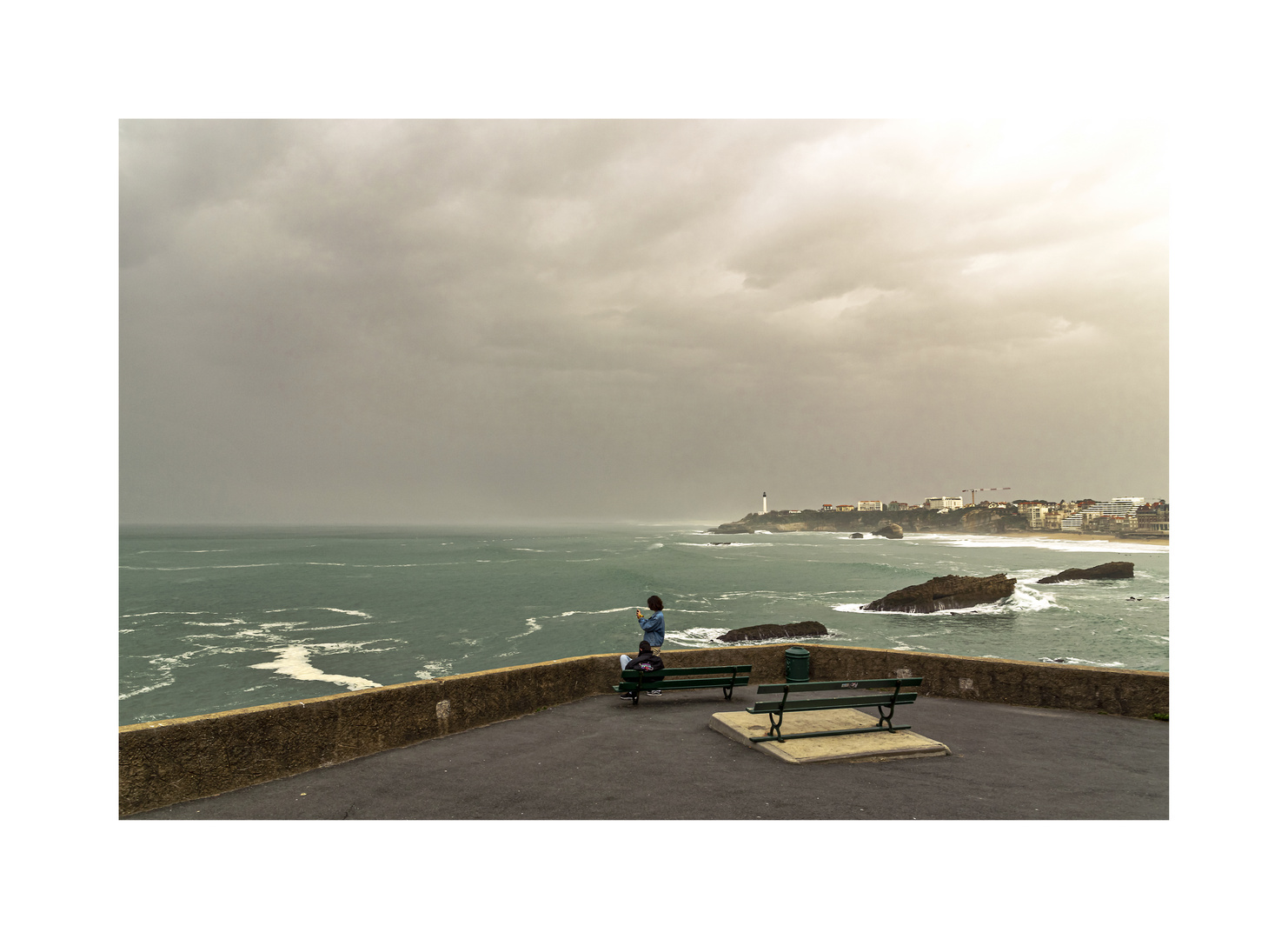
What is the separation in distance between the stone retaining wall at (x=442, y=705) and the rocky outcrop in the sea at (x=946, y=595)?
64.2 m

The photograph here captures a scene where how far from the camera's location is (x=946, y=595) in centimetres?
7594

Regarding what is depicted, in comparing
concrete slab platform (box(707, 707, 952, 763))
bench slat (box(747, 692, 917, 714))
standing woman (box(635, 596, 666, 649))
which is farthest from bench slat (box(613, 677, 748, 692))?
bench slat (box(747, 692, 917, 714))

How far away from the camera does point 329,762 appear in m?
6.17

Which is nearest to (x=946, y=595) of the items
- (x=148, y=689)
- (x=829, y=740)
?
(x=148, y=689)

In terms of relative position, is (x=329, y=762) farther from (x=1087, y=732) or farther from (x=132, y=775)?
(x=1087, y=732)

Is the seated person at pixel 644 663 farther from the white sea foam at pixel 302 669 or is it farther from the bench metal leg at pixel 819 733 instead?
the white sea foam at pixel 302 669

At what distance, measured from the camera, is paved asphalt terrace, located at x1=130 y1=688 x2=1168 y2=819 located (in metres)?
5.16

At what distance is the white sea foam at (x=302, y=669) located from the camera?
39.7 meters

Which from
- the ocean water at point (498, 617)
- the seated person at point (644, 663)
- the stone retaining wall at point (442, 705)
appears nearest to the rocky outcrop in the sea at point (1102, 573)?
the ocean water at point (498, 617)

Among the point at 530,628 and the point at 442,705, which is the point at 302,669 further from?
the point at 442,705

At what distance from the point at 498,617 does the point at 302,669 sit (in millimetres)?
20209

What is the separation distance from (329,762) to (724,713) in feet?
14.2

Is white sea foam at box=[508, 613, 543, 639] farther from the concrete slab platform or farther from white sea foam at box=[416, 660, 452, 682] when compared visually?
the concrete slab platform

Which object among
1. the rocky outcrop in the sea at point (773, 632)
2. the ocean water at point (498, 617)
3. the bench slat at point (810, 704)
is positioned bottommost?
the ocean water at point (498, 617)
